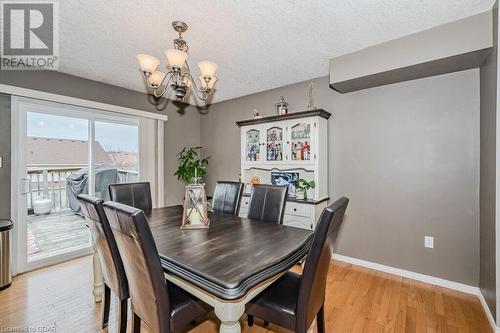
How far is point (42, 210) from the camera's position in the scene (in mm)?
3057

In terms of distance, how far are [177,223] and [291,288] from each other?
1039 mm

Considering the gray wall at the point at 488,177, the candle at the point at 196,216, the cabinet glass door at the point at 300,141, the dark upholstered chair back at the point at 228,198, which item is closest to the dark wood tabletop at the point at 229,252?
the candle at the point at 196,216

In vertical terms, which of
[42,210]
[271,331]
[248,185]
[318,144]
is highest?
[318,144]

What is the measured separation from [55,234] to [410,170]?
180 inches

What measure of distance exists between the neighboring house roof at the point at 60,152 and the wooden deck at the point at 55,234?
0.73m

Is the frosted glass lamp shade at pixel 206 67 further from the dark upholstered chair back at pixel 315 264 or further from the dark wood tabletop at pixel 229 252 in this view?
the dark upholstered chair back at pixel 315 264

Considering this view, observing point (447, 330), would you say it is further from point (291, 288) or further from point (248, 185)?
point (248, 185)

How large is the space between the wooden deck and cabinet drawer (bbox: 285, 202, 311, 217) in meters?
2.88

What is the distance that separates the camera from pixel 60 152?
307cm

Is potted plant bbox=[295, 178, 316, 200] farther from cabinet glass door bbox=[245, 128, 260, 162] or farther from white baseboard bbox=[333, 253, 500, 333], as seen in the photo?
white baseboard bbox=[333, 253, 500, 333]

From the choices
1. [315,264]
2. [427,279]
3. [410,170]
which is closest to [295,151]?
[410,170]

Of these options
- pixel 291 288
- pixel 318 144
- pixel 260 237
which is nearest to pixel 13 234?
pixel 260 237

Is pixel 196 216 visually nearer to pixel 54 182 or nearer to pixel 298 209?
pixel 298 209

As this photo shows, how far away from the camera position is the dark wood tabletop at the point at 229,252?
3.46 ft
